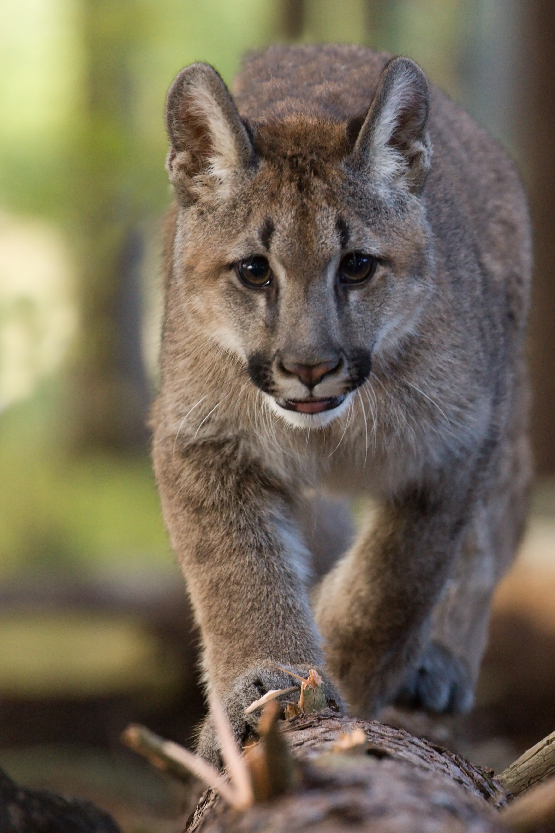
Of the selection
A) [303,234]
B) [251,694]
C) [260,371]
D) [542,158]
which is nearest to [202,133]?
[303,234]

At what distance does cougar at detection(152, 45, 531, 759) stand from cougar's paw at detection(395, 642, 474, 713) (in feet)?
0.52

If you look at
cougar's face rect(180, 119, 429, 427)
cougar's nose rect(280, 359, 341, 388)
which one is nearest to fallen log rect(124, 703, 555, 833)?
cougar's nose rect(280, 359, 341, 388)

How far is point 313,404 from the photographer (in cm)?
443

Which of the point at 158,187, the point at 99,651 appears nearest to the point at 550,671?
the point at 99,651

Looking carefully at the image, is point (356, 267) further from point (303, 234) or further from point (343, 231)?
point (303, 234)

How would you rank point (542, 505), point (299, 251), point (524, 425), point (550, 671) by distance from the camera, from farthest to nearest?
point (542, 505) < point (550, 671) < point (524, 425) < point (299, 251)

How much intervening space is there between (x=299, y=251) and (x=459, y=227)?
168cm

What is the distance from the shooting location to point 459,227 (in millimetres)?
5777

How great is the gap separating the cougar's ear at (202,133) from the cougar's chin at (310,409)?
1.15 m

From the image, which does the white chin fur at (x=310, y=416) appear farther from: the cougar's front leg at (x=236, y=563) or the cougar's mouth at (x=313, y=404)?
the cougar's front leg at (x=236, y=563)

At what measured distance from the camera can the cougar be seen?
4.55m

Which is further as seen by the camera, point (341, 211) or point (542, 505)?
point (542, 505)

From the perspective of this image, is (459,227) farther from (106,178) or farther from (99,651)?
(106,178)

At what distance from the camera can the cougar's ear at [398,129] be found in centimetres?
467
